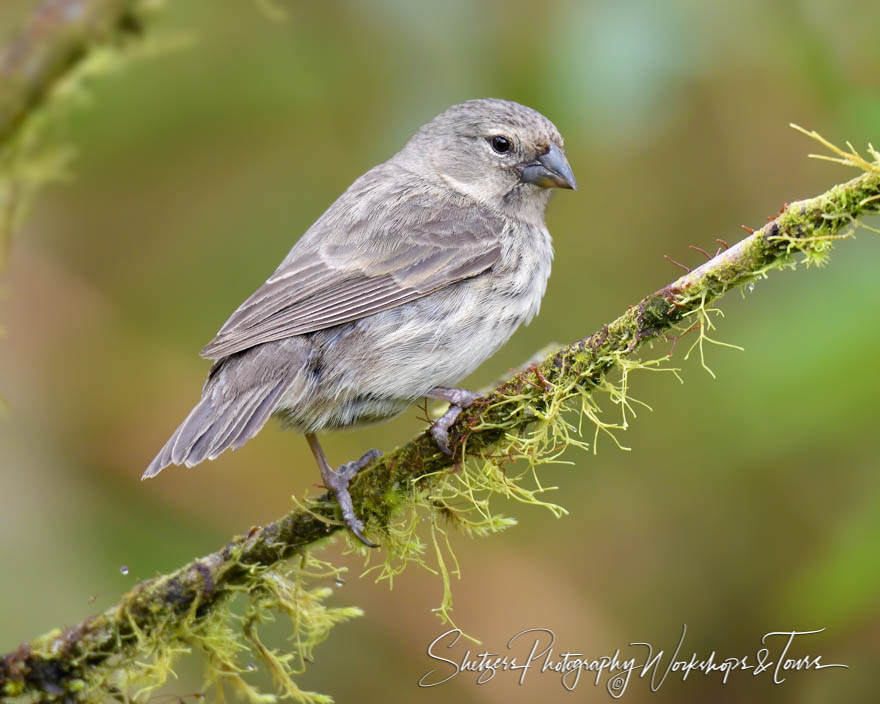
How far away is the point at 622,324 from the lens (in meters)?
2.98

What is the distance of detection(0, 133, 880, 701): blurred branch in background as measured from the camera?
2.79 meters

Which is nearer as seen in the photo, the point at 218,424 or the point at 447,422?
the point at 447,422

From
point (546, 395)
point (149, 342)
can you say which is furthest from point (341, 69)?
point (546, 395)

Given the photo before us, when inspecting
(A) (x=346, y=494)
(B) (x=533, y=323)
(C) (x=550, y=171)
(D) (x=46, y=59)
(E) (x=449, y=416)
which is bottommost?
(B) (x=533, y=323)

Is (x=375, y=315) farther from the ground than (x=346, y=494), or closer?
farther from the ground

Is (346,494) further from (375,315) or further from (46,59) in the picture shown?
(46,59)

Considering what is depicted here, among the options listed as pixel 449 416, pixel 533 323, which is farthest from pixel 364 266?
pixel 533 323

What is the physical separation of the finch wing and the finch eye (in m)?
0.42

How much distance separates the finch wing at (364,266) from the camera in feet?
13.3

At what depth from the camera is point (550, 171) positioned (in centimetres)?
480

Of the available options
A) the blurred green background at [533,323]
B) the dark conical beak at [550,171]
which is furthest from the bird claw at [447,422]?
the dark conical beak at [550,171]

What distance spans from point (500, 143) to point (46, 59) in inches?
137

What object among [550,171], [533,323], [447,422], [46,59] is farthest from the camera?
[533,323]

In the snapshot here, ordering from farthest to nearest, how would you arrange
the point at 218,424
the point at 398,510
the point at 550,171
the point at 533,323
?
the point at 533,323
the point at 550,171
the point at 218,424
the point at 398,510
